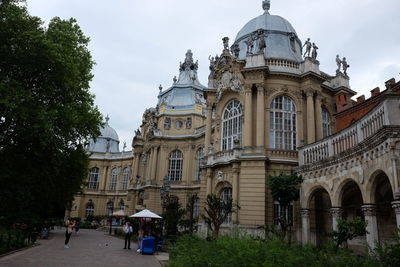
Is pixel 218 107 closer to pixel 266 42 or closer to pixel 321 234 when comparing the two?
pixel 266 42

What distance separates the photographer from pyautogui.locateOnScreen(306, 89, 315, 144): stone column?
2528 centimetres

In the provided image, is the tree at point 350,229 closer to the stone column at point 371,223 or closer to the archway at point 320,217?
the stone column at point 371,223

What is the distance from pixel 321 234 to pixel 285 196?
4.45 m

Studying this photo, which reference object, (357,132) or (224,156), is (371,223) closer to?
(357,132)

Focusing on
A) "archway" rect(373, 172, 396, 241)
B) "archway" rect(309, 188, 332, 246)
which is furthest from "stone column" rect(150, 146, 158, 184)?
"archway" rect(373, 172, 396, 241)

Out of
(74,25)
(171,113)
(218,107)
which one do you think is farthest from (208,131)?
(171,113)

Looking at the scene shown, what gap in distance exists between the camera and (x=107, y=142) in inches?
2803

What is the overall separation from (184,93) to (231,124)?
82.5 feet

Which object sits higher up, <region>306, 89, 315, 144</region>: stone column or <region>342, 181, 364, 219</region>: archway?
<region>306, 89, 315, 144</region>: stone column

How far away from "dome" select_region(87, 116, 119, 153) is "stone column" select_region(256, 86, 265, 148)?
49190 mm

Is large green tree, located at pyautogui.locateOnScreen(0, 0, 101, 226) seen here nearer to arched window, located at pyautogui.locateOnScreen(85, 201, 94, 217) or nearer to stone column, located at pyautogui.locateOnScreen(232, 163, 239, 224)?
stone column, located at pyautogui.locateOnScreen(232, 163, 239, 224)

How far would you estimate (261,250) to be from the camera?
24.8 feet

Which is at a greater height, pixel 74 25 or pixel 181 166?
pixel 74 25

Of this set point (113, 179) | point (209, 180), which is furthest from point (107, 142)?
point (209, 180)
